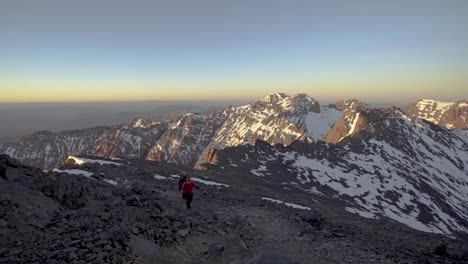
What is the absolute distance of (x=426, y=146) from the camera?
633 feet

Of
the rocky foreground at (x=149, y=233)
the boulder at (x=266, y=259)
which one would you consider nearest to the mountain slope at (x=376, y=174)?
the rocky foreground at (x=149, y=233)

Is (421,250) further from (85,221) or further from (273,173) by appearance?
(273,173)

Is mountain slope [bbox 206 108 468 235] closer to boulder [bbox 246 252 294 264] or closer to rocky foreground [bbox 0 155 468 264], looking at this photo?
rocky foreground [bbox 0 155 468 264]

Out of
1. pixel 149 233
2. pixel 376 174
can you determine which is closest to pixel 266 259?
pixel 149 233

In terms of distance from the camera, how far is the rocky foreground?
14.3 metres

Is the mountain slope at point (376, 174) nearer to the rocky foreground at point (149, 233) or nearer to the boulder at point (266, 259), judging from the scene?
the rocky foreground at point (149, 233)

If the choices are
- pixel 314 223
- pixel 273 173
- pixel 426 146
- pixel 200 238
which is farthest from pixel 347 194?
pixel 426 146

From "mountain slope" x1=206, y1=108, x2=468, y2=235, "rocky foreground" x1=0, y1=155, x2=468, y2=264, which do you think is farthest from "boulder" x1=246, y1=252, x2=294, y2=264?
"mountain slope" x1=206, y1=108, x2=468, y2=235

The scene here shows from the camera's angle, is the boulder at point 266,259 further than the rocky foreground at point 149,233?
Yes

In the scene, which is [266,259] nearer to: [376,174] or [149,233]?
[149,233]

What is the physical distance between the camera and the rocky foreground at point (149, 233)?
14.3 meters

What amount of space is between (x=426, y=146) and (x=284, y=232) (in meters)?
198

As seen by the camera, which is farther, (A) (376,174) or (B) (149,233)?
(A) (376,174)

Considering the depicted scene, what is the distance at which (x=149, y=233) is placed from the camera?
1636 centimetres
